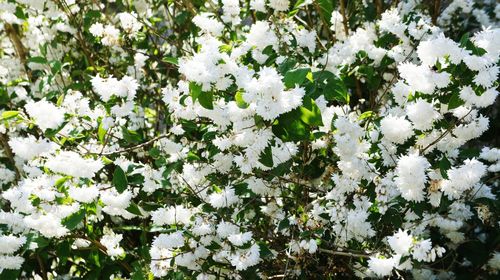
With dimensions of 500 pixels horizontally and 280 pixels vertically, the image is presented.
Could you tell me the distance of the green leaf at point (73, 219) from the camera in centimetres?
257

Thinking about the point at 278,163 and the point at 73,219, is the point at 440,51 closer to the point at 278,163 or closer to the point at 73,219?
the point at 278,163

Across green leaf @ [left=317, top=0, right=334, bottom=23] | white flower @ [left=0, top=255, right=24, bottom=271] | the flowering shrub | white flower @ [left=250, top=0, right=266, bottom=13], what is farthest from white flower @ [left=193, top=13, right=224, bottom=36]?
white flower @ [left=0, top=255, right=24, bottom=271]

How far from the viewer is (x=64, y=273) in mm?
3764

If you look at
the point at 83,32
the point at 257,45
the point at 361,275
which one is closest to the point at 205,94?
the point at 257,45

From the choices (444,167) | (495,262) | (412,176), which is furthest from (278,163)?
(495,262)

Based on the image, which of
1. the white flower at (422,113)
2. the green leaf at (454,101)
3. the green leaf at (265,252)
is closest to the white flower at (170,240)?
the green leaf at (265,252)

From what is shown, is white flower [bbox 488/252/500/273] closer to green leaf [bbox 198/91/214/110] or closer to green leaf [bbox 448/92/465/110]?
green leaf [bbox 448/92/465/110]

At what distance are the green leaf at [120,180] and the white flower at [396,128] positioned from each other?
1126 mm

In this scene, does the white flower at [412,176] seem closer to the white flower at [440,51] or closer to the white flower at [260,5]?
the white flower at [440,51]

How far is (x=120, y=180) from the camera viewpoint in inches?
105

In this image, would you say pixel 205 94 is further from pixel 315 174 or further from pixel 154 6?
pixel 154 6

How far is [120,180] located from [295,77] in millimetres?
994

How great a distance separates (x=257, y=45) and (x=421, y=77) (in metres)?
0.80

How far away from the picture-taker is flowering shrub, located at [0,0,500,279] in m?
2.28
